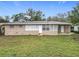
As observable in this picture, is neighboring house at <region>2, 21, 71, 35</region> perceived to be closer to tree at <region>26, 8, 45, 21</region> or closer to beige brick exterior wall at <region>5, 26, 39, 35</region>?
beige brick exterior wall at <region>5, 26, 39, 35</region>

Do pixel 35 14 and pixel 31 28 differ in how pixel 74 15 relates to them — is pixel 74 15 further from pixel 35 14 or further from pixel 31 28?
pixel 31 28

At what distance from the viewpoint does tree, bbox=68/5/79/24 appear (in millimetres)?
23531

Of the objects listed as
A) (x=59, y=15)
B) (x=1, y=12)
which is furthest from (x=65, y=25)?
(x=1, y=12)

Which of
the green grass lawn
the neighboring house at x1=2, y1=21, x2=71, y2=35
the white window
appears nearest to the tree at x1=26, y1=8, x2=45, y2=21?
the neighboring house at x1=2, y1=21, x2=71, y2=35

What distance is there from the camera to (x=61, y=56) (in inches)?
925

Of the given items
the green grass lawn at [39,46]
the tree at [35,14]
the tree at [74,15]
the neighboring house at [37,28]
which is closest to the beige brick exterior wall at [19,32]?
the neighboring house at [37,28]

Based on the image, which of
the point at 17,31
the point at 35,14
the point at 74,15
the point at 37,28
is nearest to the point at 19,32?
the point at 17,31

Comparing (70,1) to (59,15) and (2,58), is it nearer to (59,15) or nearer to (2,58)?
(59,15)

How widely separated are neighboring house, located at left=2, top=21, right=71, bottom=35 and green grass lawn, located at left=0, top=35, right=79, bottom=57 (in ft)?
0.51

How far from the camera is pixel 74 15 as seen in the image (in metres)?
23.6

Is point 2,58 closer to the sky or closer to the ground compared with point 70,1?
closer to the ground

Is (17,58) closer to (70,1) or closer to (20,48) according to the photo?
(20,48)

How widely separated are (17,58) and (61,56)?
52.0 inches

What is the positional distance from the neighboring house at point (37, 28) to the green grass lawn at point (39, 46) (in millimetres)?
154
